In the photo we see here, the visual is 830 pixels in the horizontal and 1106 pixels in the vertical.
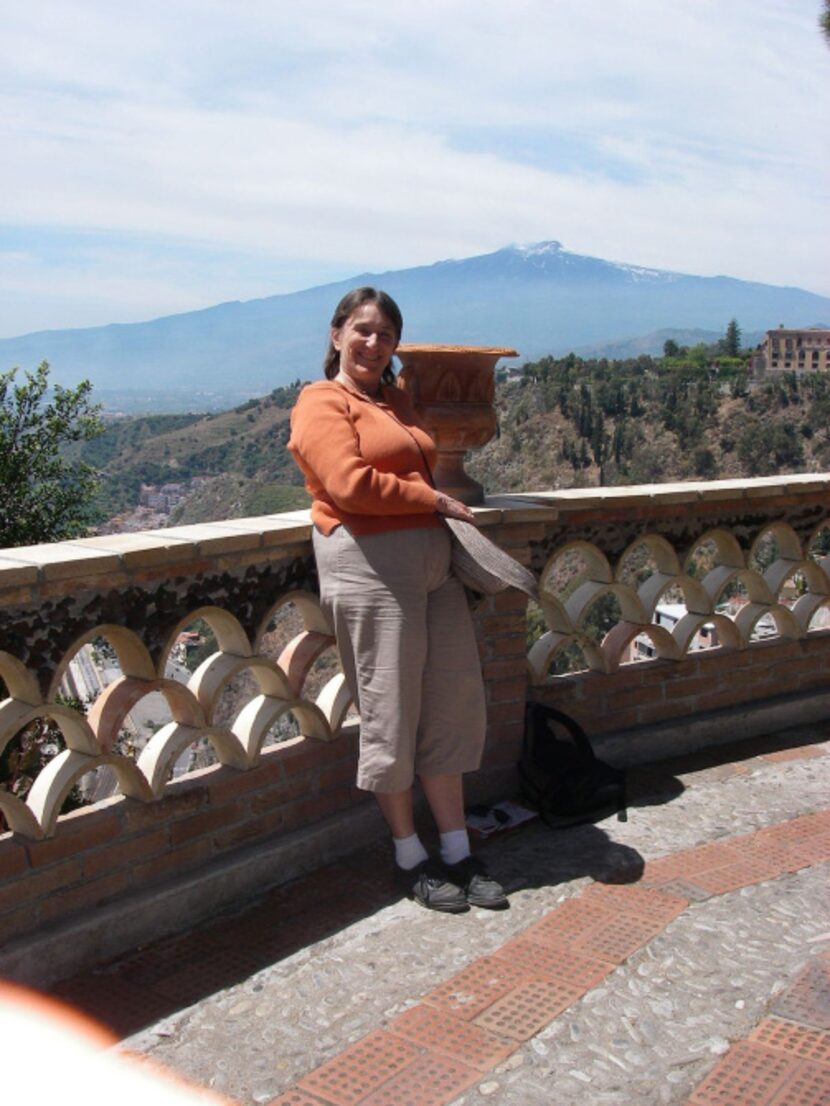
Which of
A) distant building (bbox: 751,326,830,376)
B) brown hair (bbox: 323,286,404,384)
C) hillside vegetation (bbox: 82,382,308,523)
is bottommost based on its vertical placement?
hillside vegetation (bbox: 82,382,308,523)

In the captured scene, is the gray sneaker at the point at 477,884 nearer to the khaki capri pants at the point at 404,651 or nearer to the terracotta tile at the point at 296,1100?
the khaki capri pants at the point at 404,651

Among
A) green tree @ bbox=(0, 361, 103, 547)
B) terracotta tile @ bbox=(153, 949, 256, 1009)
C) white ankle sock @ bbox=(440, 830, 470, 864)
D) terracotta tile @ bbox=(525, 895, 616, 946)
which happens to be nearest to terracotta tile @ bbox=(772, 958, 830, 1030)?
terracotta tile @ bbox=(525, 895, 616, 946)

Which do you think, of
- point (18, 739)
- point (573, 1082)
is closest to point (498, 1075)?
point (573, 1082)

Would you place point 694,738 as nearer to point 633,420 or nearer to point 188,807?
Result: point 188,807

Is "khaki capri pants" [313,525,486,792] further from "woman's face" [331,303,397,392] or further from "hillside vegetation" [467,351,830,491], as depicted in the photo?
"hillside vegetation" [467,351,830,491]

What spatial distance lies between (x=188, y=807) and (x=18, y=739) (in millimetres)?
5295

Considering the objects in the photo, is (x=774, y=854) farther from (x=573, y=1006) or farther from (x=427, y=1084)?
(x=427, y=1084)

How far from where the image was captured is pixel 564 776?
10.2ft

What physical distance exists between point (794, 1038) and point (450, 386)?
5.88 ft

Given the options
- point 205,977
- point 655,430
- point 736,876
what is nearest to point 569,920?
point 736,876

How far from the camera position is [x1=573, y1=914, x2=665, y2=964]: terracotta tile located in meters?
2.36

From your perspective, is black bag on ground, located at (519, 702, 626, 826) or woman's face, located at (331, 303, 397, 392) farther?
black bag on ground, located at (519, 702, 626, 826)

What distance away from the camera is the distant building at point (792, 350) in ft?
302

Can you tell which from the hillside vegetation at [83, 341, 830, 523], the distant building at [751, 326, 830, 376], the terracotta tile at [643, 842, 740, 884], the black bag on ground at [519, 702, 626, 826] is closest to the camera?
the terracotta tile at [643, 842, 740, 884]
